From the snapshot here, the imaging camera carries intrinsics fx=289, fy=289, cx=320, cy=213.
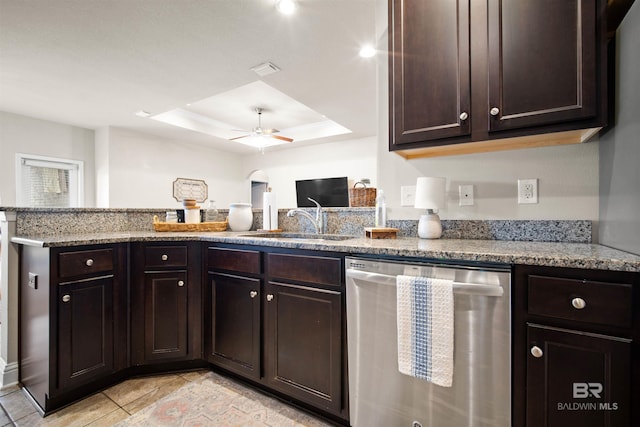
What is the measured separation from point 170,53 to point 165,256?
1.93 metres

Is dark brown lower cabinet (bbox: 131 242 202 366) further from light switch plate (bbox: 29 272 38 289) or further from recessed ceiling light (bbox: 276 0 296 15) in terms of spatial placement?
A: recessed ceiling light (bbox: 276 0 296 15)

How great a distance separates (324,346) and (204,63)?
2778 millimetres

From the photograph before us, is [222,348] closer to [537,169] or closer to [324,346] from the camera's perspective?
[324,346]

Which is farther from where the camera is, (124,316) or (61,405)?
(124,316)

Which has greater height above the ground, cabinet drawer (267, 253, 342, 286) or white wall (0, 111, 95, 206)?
white wall (0, 111, 95, 206)

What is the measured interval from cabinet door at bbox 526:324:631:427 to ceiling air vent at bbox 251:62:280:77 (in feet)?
9.43

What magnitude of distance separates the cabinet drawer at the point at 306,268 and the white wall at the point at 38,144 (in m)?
4.92

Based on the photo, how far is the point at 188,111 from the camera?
473cm

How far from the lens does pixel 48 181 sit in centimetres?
460

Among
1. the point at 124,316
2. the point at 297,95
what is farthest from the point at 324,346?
the point at 297,95

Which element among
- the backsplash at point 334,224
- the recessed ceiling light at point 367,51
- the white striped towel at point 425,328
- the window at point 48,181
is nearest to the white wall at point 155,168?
the window at point 48,181

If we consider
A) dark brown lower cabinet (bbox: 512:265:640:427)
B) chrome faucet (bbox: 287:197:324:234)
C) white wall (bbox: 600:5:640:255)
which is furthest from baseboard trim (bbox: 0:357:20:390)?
white wall (bbox: 600:5:640:255)

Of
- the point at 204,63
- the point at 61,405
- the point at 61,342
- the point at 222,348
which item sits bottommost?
the point at 61,405

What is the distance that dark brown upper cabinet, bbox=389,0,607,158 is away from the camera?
1.11 m
